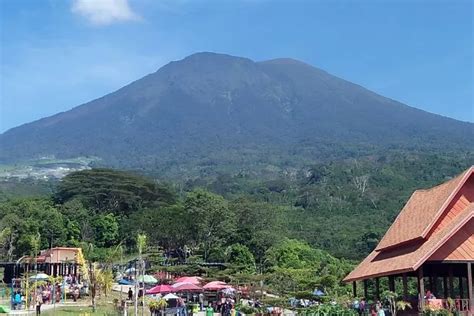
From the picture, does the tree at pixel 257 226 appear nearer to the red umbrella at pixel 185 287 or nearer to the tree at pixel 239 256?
the tree at pixel 239 256

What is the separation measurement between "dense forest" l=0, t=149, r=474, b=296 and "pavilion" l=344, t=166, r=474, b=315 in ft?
36.4

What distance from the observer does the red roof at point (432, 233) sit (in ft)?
70.7

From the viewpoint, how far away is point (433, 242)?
21516mm

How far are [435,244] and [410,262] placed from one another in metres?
0.89

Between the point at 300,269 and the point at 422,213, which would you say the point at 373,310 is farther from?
the point at 300,269

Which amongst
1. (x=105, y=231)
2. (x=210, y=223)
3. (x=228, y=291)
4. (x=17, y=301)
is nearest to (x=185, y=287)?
(x=228, y=291)

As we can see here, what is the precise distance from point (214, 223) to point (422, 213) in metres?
37.4

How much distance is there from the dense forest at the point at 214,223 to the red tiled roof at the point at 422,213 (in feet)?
35.6

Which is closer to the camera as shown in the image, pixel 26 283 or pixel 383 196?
pixel 26 283

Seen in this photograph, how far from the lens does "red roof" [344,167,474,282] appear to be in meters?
21.6

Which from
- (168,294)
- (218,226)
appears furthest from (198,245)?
(168,294)

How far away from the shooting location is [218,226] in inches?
2389

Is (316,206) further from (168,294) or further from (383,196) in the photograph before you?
(168,294)

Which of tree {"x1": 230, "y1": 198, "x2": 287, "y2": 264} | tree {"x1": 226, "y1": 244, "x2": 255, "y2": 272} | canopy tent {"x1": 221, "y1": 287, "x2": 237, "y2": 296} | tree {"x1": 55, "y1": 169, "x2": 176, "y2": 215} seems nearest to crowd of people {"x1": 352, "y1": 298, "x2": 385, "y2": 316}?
canopy tent {"x1": 221, "y1": 287, "x2": 237, "y2": 296}
